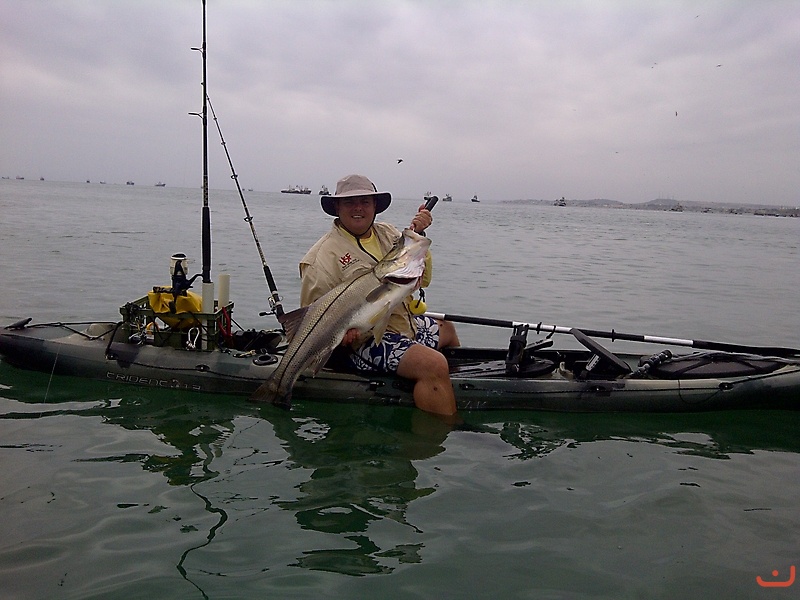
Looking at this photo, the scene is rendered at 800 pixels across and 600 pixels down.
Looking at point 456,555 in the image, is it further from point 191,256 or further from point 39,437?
point 191,256

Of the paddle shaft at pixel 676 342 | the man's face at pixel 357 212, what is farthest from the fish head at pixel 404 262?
the paddle shaft at pixel 676 342

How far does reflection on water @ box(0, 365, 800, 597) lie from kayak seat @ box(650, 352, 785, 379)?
415 millimetres

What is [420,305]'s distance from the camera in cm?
693

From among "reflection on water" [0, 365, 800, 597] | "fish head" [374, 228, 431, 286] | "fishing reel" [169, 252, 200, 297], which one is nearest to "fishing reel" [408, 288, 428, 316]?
"reflection on water" [0, 365, 800, 597]

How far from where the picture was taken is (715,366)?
623 centimetres

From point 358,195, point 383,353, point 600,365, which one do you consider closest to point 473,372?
point 383,353

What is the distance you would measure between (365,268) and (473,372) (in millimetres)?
1775

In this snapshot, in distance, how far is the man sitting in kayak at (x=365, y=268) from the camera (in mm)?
5781

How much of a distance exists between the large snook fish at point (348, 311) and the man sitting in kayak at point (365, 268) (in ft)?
0.54

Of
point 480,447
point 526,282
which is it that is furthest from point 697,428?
point 526,282

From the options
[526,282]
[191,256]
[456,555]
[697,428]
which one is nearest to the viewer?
[456,555]

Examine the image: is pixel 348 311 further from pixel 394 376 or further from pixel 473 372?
pixel 473 372

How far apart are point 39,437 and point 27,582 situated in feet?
7.45

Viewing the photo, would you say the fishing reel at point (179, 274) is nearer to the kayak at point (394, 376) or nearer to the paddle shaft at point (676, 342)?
the kayak at point (394, 376)
